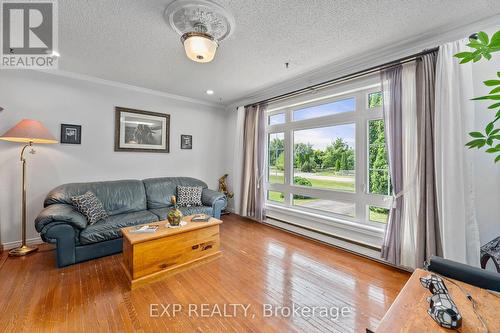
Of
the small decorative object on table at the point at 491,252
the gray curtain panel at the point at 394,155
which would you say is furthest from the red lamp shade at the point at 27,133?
the small decorative object on table at the point at 491,252

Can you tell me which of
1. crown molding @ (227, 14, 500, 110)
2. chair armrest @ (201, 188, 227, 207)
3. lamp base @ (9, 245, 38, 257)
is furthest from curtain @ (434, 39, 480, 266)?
lamp base @ (9, 245, 38, 257)

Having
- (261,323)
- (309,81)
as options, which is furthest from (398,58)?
(261,323)

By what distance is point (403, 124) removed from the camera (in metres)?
2.27

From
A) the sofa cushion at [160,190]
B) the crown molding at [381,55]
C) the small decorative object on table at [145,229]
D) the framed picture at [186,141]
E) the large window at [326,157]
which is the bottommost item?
the small decorative object on table at [145,229]

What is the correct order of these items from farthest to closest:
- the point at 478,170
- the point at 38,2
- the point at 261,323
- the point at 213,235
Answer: the point at 213,235, the point at 478,170, the point at 38,2, the point at 261,323

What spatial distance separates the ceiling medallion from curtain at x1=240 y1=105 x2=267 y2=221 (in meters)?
2.11

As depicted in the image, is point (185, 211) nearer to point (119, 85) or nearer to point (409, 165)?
point (119, 85)

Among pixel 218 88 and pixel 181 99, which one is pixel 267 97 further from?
pixel 181 99

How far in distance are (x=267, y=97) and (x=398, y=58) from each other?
7.02 feet

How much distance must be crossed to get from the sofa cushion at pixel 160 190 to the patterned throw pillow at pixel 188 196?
18 cm

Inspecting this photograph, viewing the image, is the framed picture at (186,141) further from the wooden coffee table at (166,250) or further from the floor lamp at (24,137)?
the wooden coffee table at (166,250)

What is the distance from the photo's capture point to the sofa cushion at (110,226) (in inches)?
96.1

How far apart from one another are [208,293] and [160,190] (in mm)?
2332

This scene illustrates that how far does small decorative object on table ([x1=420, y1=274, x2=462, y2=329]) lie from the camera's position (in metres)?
0.81
